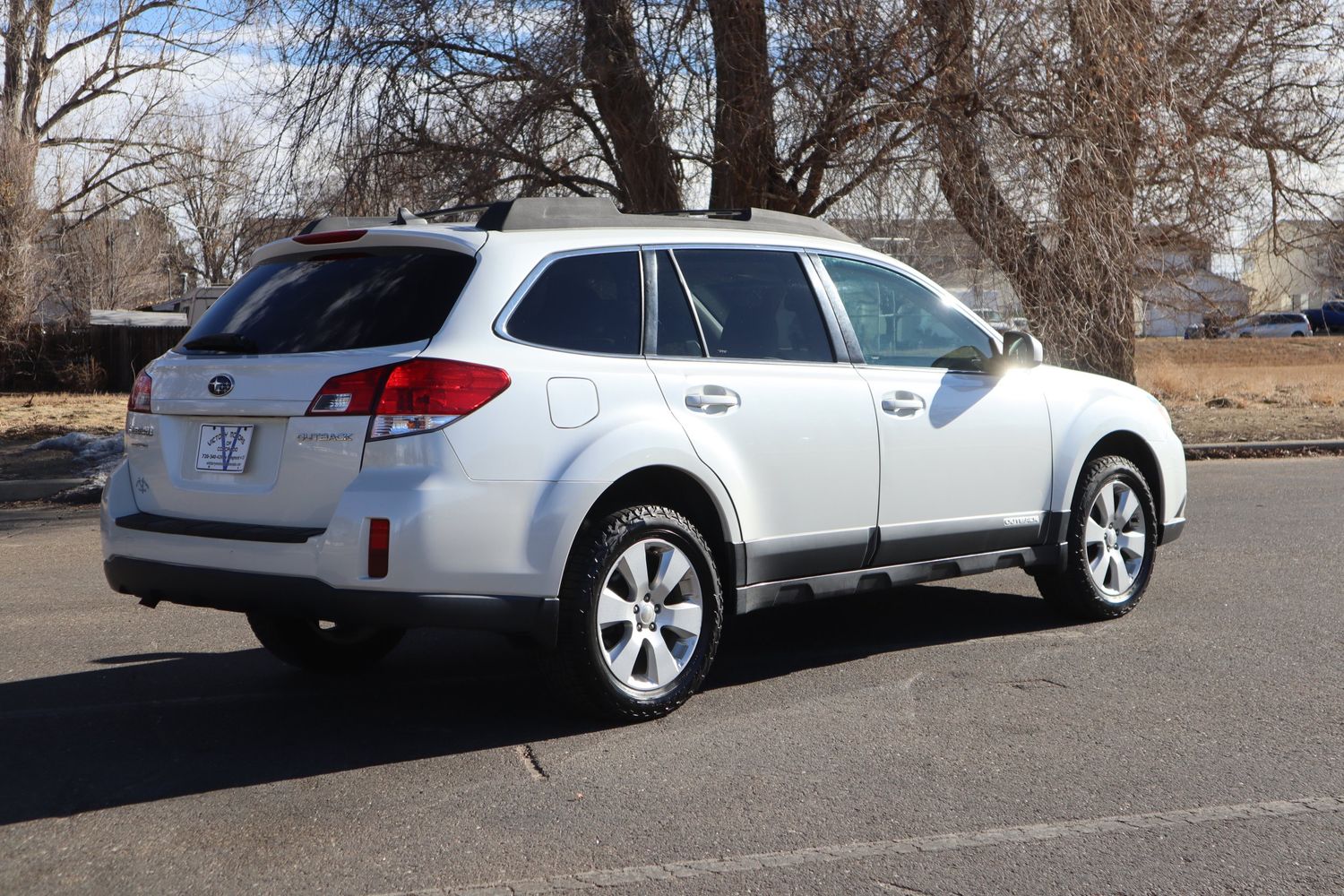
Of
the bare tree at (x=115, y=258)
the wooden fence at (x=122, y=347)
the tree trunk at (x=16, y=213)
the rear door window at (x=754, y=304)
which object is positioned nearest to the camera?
the rear door window at (x=754, y=304)

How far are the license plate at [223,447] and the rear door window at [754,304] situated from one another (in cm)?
176

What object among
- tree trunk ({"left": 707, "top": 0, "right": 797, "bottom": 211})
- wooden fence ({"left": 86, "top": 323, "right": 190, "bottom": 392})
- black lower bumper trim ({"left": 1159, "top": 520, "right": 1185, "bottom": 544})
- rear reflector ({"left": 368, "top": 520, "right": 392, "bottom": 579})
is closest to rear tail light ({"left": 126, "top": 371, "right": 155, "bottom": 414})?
rear reflector ({"left": 368, "top": 520, "right": 392, "bottom": 579})

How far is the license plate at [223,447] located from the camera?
478cm

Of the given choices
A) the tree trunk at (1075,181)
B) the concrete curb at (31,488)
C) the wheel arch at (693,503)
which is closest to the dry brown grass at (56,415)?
the concrete curb at (31,488)

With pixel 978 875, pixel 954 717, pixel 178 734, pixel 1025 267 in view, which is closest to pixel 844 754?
pixel 954 717

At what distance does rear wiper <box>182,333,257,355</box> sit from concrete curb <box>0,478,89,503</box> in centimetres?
798

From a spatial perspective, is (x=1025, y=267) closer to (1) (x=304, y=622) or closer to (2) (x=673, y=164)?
(2) (x=673, y=164)

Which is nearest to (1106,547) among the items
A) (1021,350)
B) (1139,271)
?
(1021,350)

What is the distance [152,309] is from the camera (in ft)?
191

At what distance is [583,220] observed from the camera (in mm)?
5281

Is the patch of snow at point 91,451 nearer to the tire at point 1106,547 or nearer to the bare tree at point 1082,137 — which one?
the bare tree at point 1082,137

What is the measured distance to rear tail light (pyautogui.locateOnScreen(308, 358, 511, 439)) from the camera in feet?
14.8

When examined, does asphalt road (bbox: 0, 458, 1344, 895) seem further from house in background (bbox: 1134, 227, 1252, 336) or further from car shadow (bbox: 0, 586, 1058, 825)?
house in background (bbox: 1134, 227, 1252, 336)

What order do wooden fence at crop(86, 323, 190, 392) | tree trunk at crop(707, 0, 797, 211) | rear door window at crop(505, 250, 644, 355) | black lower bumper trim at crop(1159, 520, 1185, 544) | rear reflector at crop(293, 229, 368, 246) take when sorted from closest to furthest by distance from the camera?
rear door window at crop(505, 250, 644, 355) → rear reflector at crop(293, 229, 368, 246) → black lower bumper trim at crop(1159, 520, 1185, 544) → tree trunk at crop(707, 0, 797, 211) → wooden fence at crop(86, 323, 190, 392)
